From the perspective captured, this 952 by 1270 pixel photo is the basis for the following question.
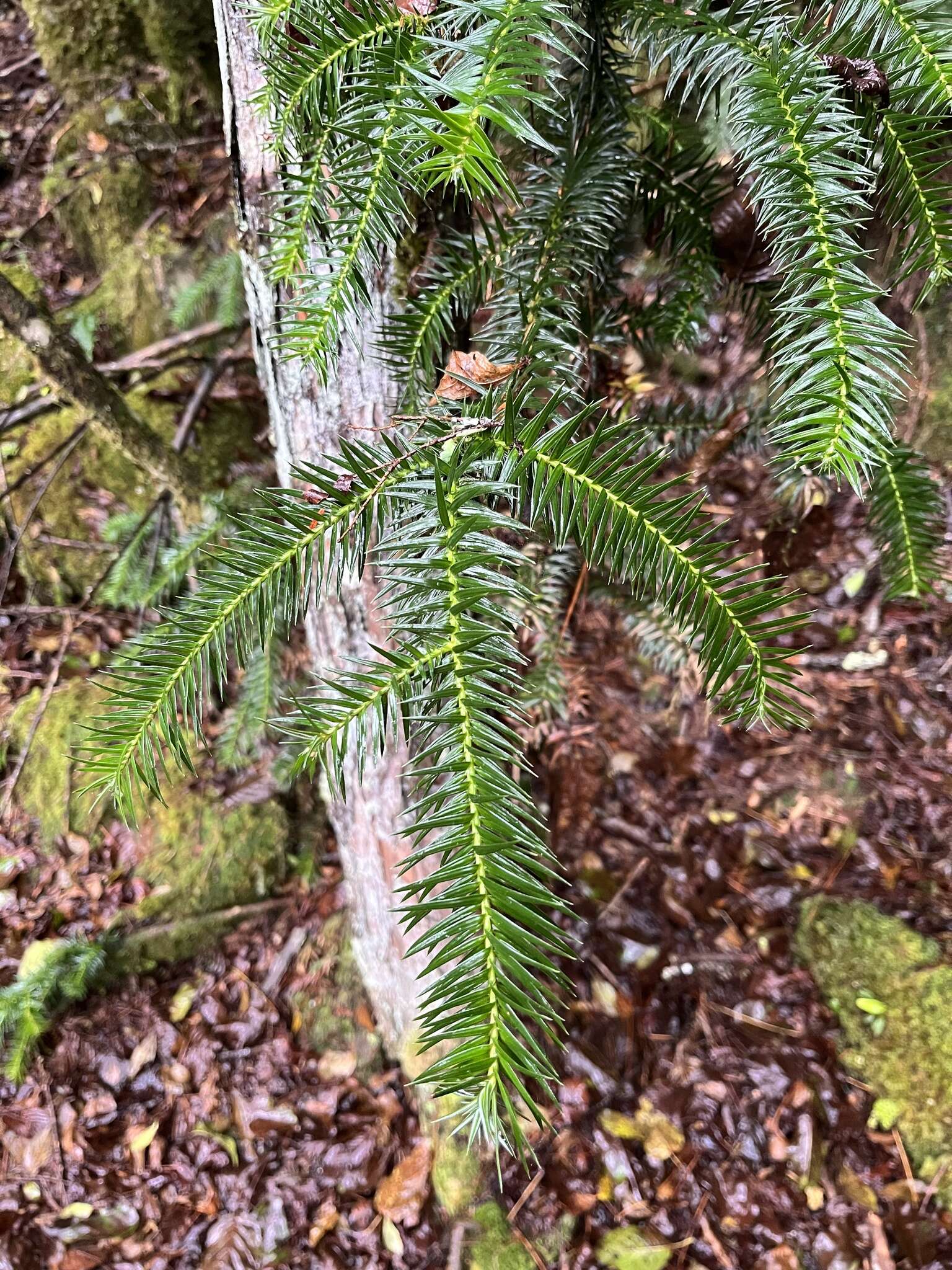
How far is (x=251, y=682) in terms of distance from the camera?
1.74 meters

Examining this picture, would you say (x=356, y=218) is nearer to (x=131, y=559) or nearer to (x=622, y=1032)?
(x=131, y=559)

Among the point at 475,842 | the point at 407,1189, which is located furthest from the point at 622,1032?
the point at 475,842

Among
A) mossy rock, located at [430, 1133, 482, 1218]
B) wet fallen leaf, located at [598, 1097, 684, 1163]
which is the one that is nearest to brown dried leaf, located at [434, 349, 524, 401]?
mossy rock, located at [430, 1133, 482, 1218]

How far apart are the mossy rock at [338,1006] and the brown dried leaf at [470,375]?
6.43 feet

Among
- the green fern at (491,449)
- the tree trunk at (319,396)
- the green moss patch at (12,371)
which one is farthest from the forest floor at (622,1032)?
the green moss patch at (12,371)

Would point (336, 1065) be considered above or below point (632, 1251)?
above

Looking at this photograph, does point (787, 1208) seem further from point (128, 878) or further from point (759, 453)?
point (128, 878)

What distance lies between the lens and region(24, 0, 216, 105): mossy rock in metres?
2.73

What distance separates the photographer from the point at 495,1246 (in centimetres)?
182

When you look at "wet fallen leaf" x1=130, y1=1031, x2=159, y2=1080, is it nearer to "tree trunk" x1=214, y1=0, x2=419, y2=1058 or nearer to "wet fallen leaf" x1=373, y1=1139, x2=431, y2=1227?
"wet fallen leaf" x1=373, y1=1139, x2=431, y2=1227

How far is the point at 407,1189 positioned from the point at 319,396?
6.72 feet

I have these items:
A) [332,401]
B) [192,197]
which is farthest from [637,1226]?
[192,197]

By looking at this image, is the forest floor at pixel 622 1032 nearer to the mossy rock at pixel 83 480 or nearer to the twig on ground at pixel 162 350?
the mossy rock at pixel 83 480

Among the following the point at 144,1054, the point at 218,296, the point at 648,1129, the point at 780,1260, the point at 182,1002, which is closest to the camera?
the point at 780,1260
